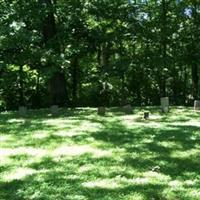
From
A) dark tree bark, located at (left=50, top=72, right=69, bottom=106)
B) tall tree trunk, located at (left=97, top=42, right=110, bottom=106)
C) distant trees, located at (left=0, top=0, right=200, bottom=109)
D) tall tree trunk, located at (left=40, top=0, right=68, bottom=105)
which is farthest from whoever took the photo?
tall tree trunk, located at (left=97, top=42, right=110, bottom=106)

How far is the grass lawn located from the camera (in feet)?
25.7

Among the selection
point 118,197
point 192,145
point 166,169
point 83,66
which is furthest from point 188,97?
point 118,197

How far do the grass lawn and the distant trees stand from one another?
7.05 m

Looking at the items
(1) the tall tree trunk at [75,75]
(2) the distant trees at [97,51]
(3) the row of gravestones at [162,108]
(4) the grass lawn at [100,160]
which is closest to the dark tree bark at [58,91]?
(2) the distant trees at [97,51]

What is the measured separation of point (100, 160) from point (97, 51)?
17.7m

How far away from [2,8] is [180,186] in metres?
15.3

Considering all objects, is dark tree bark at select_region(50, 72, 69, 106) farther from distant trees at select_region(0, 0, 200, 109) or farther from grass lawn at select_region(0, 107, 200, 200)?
grass lawn at select_region(0, 107, 200, 200)

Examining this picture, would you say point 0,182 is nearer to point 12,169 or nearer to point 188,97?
point 12,169

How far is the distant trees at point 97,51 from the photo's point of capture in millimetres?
21250

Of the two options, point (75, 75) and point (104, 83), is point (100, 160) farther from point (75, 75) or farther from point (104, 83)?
point (75, 75)

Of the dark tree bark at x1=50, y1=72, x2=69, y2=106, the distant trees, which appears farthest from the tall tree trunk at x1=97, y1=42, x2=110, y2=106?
the dark tree bark at x1=50, y1=72, x2=69, y2=106

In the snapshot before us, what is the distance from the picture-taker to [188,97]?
98.1 ft

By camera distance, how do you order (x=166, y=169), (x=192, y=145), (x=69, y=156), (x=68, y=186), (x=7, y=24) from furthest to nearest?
(x=7, y=24) < (x=192, y=145) < (x=69, y=156) < (x=166, y=169) < (x=68, y=186)

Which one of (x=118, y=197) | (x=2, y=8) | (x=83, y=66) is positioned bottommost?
(x=118, y=197)
